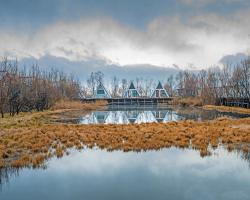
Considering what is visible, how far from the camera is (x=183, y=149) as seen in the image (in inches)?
416

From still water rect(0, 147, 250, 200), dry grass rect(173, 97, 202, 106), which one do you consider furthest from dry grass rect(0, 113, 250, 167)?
dry grass rect(173, 97, 202, 106)

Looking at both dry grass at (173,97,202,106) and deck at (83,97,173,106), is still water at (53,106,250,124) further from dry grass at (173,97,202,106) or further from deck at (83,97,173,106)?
deck at (83,97,173,106)

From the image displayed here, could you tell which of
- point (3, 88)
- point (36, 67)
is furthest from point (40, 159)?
point (36, 67)

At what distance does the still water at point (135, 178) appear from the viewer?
19.6 feet

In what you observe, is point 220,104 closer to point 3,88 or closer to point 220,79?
point 220,79

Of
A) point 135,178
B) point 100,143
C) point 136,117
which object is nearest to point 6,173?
point 135,178

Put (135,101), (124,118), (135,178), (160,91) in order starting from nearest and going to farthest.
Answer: (135,178), (124,118), (135,101), (160,91)

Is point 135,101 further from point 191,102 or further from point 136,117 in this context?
point 136,117

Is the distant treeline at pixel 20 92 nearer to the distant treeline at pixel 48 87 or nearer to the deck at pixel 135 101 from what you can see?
the distant treeline at pixel 48 87

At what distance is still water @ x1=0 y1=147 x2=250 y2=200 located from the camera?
5965 millimetres

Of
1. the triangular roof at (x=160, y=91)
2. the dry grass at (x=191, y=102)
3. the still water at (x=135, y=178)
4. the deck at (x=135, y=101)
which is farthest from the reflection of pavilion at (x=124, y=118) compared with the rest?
the triangular roof at (x=160, y=91)

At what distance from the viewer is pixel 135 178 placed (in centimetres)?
712

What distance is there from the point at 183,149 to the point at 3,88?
21.4 meters

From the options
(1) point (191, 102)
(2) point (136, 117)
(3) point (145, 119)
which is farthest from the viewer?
(1) point (191, 102)
